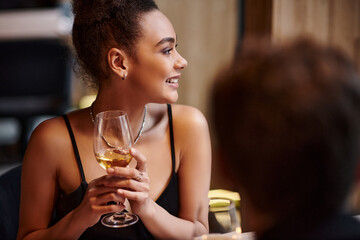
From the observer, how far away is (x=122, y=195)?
1145 millimetres

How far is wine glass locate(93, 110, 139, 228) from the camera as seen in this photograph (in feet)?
3.86

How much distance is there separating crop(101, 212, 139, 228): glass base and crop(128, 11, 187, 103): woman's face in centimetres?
41

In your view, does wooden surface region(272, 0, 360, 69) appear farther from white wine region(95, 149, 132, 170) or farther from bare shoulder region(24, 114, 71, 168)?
white wine region(95, 149, 132, 170)

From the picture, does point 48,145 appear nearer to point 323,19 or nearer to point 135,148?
point 135,148

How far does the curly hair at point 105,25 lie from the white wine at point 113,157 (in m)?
0.39

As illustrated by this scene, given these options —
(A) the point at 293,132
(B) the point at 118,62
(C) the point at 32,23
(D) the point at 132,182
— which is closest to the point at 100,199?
(D) the point at 132,182

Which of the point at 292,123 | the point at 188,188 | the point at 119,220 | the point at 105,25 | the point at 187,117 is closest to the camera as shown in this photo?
the point at 292,123

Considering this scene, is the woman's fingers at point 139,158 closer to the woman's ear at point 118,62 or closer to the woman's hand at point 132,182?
the woman's hand at point 132,182

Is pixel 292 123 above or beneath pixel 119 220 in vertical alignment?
above

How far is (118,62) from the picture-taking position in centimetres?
144

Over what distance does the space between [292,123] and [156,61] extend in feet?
2.84

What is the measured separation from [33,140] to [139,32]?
21.2 inches

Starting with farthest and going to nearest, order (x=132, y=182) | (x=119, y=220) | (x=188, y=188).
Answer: (x=188, y=188), (x=119, y=220), (x=132, y=182)

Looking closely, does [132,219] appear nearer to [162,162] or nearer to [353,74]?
[162,162]
